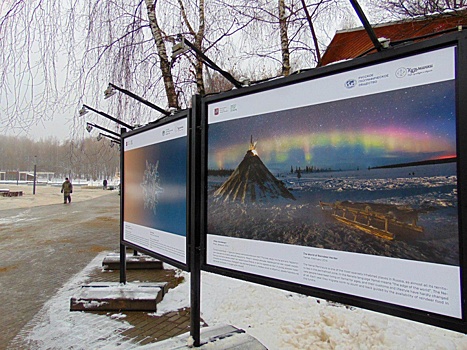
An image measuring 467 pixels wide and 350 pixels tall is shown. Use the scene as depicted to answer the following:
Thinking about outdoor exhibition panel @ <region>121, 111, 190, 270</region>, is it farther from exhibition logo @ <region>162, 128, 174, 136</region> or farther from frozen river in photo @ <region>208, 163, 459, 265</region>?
frozen river in photo @ <region>208, 163, 459, 265</region>

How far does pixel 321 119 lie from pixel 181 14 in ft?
20.2

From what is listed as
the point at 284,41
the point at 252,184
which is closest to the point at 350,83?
the point at 252,184

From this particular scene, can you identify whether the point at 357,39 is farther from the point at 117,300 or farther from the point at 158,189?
the point at 117,300

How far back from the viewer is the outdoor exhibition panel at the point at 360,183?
4.76 ft

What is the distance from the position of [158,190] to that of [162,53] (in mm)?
3844

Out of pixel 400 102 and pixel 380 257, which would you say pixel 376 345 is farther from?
pixel 400 102

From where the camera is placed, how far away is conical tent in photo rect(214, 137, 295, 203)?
212 centimetres

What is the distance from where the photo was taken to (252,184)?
2.26 metres

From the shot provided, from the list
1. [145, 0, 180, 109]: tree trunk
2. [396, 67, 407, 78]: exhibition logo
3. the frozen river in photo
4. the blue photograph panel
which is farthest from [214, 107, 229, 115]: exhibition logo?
[145, 0, 180, 109]: tree trunk

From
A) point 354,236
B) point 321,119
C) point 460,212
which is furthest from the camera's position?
point 321,119

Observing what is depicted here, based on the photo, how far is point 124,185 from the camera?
4453mm

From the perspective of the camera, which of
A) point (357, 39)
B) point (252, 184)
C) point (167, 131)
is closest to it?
point (252, 184)

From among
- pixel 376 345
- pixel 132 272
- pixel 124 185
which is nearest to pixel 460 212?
pixel 376 345

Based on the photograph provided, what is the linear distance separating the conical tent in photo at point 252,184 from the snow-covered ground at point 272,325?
171 cm
